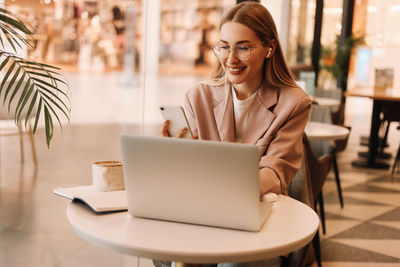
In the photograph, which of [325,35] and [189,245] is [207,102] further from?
[325,35]

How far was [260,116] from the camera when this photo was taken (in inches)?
81.0

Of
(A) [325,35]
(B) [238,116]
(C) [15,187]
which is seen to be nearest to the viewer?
(B) [238,116]

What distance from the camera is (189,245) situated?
4.48 feet

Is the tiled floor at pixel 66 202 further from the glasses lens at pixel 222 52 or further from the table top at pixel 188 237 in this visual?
the table top at pixel 188 237

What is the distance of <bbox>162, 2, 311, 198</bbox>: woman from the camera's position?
192 centimetres

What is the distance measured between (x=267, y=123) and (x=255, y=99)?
0.11 m

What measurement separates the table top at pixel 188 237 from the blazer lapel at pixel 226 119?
1.75 feet

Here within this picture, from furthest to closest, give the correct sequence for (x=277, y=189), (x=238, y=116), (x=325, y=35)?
(x=325, y=35) < (x=238, y=116) < (x=277, y=189)

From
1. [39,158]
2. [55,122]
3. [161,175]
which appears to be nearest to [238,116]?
[161,175]

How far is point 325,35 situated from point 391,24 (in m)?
1.47

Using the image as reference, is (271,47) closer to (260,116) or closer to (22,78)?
(260,116)

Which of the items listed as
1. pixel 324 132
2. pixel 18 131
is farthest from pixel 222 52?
pixel 324 132

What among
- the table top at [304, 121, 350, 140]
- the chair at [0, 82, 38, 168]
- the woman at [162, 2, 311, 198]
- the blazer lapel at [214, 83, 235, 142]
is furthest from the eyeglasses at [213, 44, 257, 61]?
the table top at [304, 121, 350, 140]

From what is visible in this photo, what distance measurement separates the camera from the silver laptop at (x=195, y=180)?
1358mm
